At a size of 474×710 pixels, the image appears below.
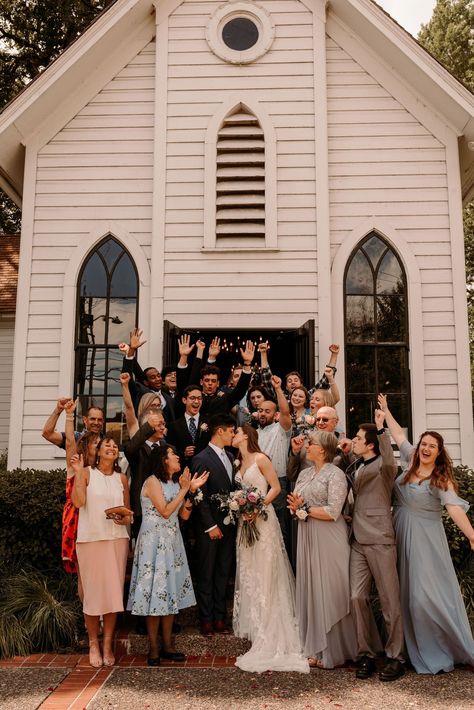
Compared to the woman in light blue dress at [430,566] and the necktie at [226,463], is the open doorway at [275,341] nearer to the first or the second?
the necktie at [226,463]

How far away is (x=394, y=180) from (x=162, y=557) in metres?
6.11

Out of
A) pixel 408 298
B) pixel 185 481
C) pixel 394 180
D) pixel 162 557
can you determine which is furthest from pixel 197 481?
pixel 394 180

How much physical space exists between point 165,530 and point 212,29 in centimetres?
724

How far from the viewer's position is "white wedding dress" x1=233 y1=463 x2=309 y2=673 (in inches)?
211

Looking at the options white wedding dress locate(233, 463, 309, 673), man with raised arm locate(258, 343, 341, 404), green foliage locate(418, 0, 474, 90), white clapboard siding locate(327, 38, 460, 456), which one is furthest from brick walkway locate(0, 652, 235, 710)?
green foliage locate(418, 0, 474, 90)

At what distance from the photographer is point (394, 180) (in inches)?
348

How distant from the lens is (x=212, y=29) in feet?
30.1

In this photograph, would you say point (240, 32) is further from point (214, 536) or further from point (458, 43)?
point (458, 43)

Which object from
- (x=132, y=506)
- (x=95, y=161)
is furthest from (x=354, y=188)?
(x=132, y=506)

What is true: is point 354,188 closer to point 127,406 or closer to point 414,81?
point 414,81

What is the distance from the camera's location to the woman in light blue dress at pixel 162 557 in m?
5.36

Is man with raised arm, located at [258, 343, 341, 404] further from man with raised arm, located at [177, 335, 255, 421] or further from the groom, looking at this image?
the groom

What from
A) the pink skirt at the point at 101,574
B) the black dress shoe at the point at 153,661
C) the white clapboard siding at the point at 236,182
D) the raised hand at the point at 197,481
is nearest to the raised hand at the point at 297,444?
the raised hand at the point at 197,481

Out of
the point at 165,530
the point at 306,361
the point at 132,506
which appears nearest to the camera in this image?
the point at 165,530
